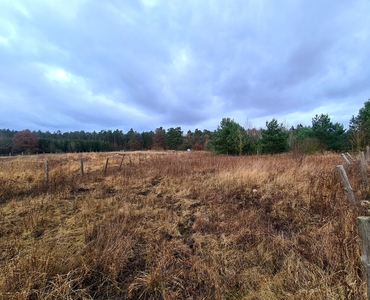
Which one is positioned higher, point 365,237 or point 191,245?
point 365,237

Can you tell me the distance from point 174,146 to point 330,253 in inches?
2620

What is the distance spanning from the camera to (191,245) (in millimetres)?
2996

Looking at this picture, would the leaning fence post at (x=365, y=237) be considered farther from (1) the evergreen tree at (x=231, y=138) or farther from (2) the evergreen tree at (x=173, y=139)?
(2) the evergreen tree at (x=173, y=139)

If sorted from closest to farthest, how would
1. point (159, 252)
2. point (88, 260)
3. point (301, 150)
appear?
point (88, 260) < point (159, 252) < point (301, 150)

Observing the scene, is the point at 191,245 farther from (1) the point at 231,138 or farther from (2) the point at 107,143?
(2) the point at 107,143

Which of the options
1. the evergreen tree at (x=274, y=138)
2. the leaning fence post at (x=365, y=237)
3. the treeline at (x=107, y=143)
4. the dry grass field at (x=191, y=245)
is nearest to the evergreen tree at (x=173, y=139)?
the treeline at (x=107, y=143)

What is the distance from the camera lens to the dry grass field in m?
1.97

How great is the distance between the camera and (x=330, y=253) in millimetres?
2207

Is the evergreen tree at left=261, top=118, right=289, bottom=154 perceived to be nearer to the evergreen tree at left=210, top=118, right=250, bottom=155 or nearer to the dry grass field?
the evergreen tree at left=210, top=118, right=250, bottom=155

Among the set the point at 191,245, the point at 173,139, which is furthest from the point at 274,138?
the point at 173,139

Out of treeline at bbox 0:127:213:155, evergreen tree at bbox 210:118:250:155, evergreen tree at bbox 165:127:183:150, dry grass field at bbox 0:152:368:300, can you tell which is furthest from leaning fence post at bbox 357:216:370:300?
evergreen tree at bbox 165:127:183:150

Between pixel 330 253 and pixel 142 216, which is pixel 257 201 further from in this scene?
pixel 142 216

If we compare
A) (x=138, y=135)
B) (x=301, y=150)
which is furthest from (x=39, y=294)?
(x=138, y=135)

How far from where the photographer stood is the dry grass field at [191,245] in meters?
1.97
